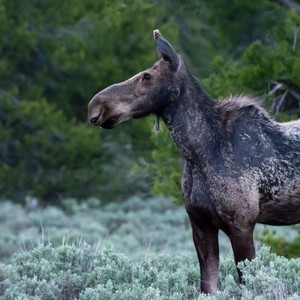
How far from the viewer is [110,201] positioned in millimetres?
25984

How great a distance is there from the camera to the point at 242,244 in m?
8.00

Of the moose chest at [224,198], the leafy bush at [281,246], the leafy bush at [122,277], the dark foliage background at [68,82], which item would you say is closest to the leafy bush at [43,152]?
the dark foliage background at [68,82]

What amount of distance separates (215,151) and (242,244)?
2.60 feet

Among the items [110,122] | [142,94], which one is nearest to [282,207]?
[142,94]

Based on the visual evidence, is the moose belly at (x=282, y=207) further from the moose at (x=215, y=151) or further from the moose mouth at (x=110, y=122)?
the moose mouth at (x=110, y=122)

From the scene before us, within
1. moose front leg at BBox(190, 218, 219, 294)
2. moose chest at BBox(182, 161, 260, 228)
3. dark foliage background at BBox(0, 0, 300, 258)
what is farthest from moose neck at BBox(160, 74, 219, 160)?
dark foliage background at BBox(0, 0, 300, 258)

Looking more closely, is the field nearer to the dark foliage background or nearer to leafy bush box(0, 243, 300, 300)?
leafy bush box(0, 243, 300, 300)

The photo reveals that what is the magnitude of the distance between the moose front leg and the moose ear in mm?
1292

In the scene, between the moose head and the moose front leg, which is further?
the moose front leg

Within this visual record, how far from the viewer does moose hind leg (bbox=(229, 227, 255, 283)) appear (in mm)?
7959

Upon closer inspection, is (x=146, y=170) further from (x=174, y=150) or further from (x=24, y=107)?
(x=24, y=107)

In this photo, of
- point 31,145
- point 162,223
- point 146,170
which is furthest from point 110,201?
point 146,170

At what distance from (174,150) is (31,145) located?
A: 983cm

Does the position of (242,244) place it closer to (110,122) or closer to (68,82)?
(110,122)
